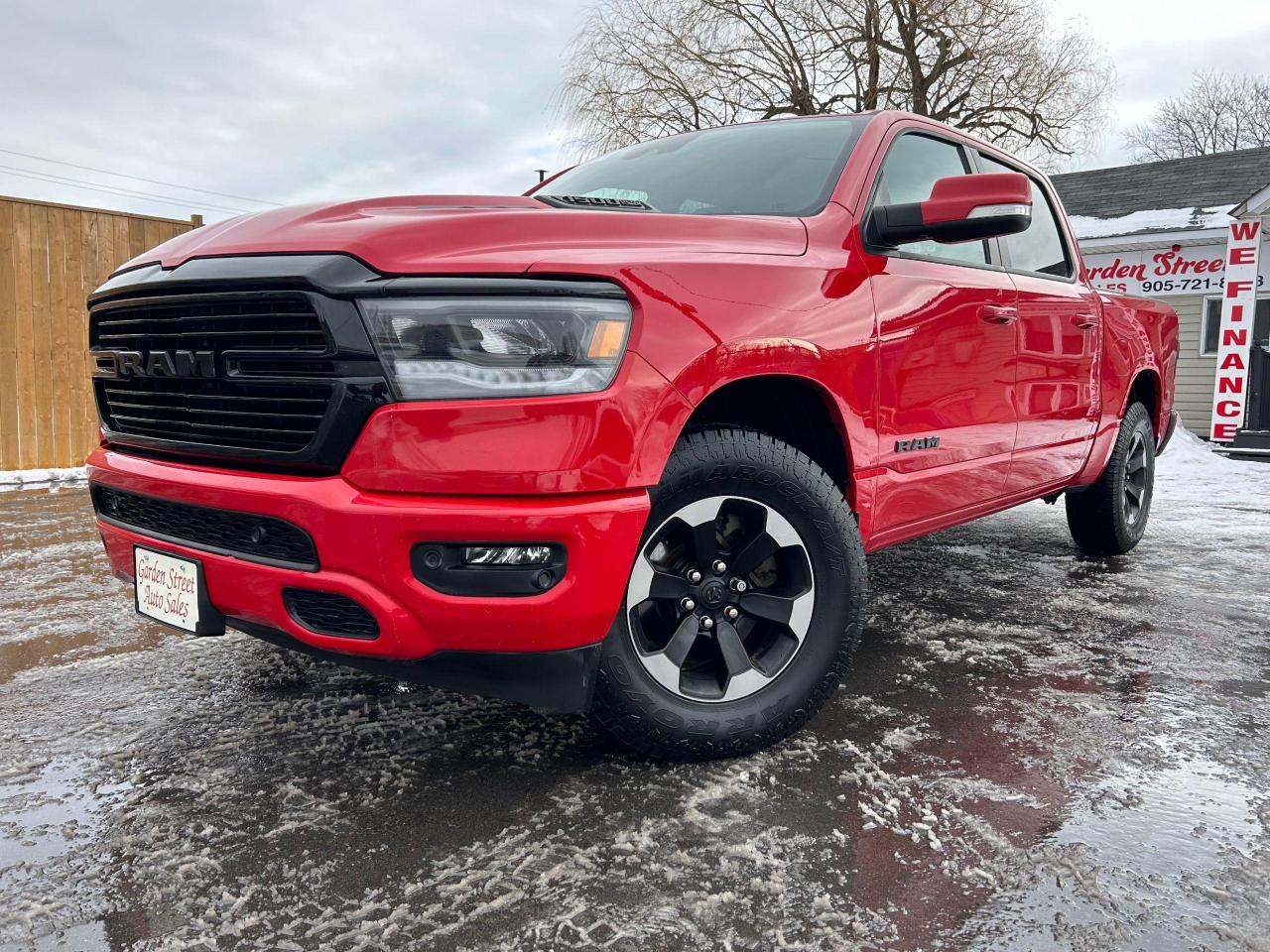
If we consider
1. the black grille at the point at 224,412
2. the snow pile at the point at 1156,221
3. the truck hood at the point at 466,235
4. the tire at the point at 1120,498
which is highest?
the snow pile at the point at 1156,221

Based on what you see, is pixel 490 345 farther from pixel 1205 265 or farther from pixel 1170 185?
pixel 1170 185

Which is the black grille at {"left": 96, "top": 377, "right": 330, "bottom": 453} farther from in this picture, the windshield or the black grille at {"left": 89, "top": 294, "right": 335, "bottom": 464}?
the windshield

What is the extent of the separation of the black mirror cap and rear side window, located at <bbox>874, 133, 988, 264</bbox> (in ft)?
0.32

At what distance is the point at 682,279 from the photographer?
84.0 inches

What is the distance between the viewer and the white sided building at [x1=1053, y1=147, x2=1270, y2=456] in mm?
12203

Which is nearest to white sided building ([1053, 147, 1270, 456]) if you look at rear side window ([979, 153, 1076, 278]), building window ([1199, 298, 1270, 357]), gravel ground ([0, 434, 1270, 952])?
building window ([1199, 298, 1270, 357])

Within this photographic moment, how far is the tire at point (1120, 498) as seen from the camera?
4.74 m

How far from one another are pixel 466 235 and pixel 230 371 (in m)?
0.58

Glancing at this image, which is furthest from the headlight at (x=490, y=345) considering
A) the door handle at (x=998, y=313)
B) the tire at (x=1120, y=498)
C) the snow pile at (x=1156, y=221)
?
the snow pile at (x=1156, y=221)

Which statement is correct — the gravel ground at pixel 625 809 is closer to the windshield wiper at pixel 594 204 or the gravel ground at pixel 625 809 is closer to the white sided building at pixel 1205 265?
the windshield wiper at pixel 594 204

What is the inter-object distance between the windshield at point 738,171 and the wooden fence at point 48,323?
6.67 meters

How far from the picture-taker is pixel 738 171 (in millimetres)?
3041

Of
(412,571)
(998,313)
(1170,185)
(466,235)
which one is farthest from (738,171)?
(1170,185)

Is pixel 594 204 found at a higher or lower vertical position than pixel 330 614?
higher
